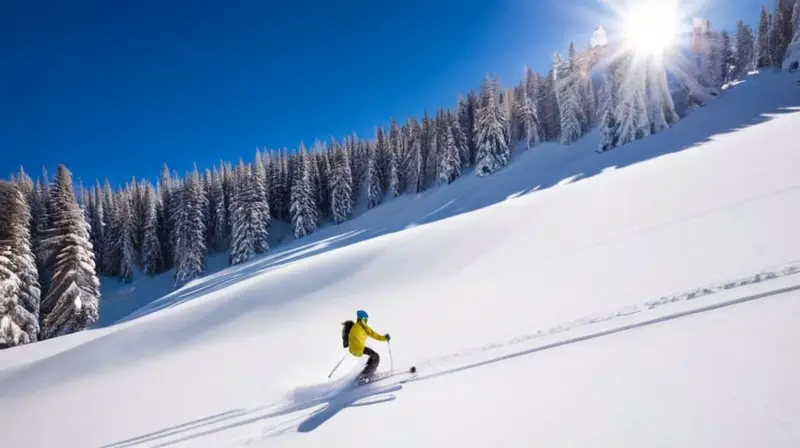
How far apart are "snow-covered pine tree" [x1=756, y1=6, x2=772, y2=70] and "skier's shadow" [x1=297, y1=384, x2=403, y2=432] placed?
77.6 m

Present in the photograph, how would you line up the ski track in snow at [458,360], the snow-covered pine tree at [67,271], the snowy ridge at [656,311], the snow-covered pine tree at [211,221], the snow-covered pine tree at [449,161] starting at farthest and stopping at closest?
the snow-covered pine tree at [211,221] → the snow-covered pine tree at [449,161] → the snow-covered pine tree at [67,271] → the ski track in snow at [458,360] → the snowy ridge at [656,311]

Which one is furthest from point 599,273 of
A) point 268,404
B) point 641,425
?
point 268,404

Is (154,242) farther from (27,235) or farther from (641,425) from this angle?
(641,425)

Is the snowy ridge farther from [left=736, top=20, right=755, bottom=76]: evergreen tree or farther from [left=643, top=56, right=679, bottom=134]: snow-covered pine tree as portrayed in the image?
[left=736, top=20, right=755, bottom=76]: evergreen tree

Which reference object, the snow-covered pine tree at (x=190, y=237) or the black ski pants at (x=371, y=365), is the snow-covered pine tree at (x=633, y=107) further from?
the snow-covered pine tree at (x=190, y=237)

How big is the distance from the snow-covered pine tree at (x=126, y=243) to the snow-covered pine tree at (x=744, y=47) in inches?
4205

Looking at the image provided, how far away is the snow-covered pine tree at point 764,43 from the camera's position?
2189 inches

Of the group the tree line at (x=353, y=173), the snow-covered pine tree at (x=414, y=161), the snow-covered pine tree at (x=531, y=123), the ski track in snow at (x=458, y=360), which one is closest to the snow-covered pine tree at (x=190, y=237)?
the tree line at (x=353, y=173)

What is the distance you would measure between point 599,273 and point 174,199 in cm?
6580

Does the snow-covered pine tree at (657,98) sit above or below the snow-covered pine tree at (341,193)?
below

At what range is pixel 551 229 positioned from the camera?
42.0 feet

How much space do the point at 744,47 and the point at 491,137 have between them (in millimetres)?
56012

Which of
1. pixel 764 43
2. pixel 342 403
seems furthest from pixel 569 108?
pixel 342 403

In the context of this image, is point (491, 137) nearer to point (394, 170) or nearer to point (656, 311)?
point (394, 170)
